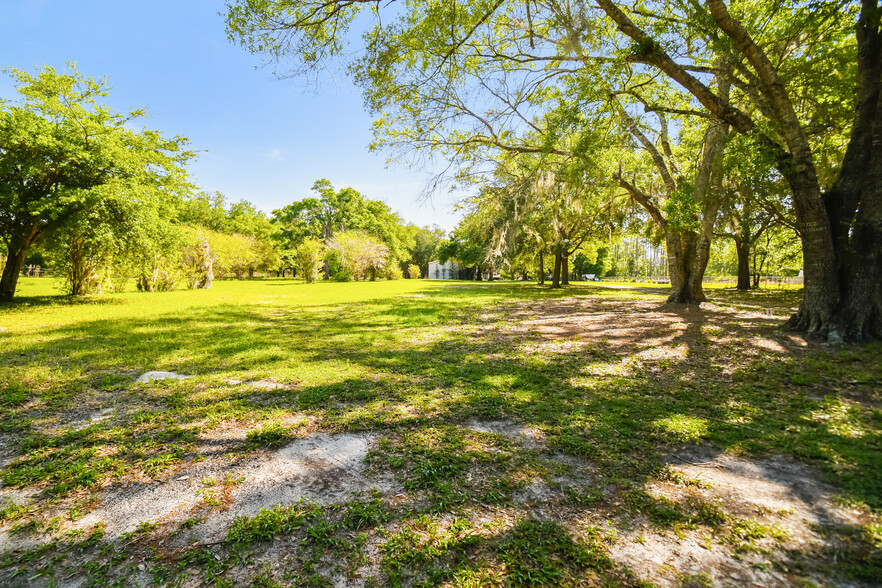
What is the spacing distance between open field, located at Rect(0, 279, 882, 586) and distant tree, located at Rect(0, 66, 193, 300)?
295 inches

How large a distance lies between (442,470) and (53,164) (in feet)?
52.2

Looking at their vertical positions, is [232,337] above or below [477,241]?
below

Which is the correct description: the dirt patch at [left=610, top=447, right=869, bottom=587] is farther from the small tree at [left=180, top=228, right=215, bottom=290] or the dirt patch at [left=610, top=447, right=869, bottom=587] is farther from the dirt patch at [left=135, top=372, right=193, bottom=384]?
the small tree at [left=180, top=228, right=215, bottom=290]

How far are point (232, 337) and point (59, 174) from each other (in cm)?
1032

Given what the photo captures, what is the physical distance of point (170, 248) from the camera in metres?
12.8

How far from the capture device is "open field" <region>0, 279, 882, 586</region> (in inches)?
70.0

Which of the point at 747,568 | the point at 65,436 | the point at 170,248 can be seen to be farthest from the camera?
the point at 170,248

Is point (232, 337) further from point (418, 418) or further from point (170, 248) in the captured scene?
point (170, 248)

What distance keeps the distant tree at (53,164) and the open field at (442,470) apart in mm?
7503

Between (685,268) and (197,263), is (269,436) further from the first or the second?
(197,263)

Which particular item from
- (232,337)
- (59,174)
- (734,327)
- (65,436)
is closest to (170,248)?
(59,174)

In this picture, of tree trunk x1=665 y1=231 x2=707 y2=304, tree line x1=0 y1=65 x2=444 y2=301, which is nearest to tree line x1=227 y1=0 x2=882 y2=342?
tree trunk x1=665 y1=231 x2=707 y2=304

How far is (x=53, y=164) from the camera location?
10836 mm

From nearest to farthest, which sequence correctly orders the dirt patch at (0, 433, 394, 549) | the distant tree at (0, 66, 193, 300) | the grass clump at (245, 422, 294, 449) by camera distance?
the dirt patch at (0, 433, 394, 549) < the grass clump at (245, 422, 294, 449) < the distant tree at (0, 66, 193, 300)
